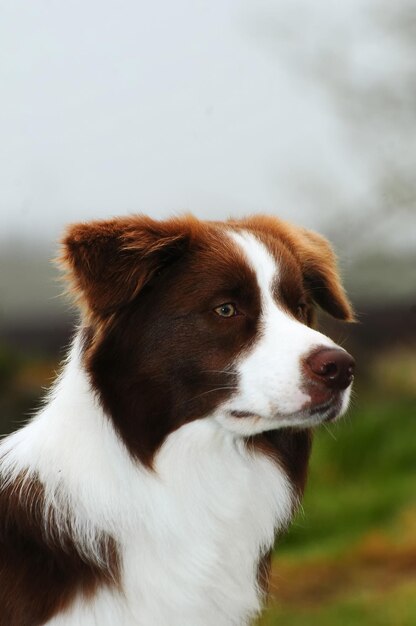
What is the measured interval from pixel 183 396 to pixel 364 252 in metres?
2.52

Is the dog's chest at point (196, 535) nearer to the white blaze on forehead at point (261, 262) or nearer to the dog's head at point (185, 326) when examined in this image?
the dog's head at point (185, 326)

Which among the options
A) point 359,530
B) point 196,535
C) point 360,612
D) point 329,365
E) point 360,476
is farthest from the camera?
point 360,476

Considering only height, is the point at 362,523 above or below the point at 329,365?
below

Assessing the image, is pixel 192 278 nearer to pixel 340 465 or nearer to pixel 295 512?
pixel 295 512

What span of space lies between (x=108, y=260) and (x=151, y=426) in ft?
1.66

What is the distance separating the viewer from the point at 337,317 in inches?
116

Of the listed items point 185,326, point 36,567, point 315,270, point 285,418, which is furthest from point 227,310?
point 36,567

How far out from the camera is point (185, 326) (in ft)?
8.41

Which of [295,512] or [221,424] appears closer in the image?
[221,424]

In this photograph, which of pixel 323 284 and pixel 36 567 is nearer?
pixel 36 567

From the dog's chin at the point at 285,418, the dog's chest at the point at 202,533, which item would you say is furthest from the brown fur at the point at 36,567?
the dog's chin at the point at 285,418

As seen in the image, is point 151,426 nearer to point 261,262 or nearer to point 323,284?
point 261,262

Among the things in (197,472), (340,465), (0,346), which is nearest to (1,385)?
(0,346)

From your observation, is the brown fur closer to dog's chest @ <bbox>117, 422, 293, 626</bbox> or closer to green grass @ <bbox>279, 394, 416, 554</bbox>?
dog's chest @ <bbox>117, 422, 293, 626</bbox>
